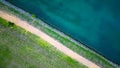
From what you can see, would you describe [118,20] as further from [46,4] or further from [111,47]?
[46,4]

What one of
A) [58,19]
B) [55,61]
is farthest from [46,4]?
[55,61]

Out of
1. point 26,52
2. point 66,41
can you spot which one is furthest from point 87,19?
point 26,52

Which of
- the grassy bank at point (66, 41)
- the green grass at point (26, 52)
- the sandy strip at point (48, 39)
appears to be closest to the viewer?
the green grass at point (26, 52)

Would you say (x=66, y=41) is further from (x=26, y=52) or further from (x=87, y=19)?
(x=26, y=52)

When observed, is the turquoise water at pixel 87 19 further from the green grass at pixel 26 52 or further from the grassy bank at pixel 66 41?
the green grass at pixel 26 52

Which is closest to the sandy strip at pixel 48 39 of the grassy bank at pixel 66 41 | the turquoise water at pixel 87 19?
the grassy bank at pixel 66 41

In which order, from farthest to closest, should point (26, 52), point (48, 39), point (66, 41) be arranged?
point (66, 41) → point (48, 39) → point (26, 52)

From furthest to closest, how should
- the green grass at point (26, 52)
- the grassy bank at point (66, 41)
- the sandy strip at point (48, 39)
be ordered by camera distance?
the grassy bank at point (66, 41) → the sandy strip at point (48, 39) → the green grass at point (26, 52)

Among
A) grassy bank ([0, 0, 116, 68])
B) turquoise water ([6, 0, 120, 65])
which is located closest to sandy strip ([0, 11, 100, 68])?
grassy bank ([0, 0, 116, 68])
